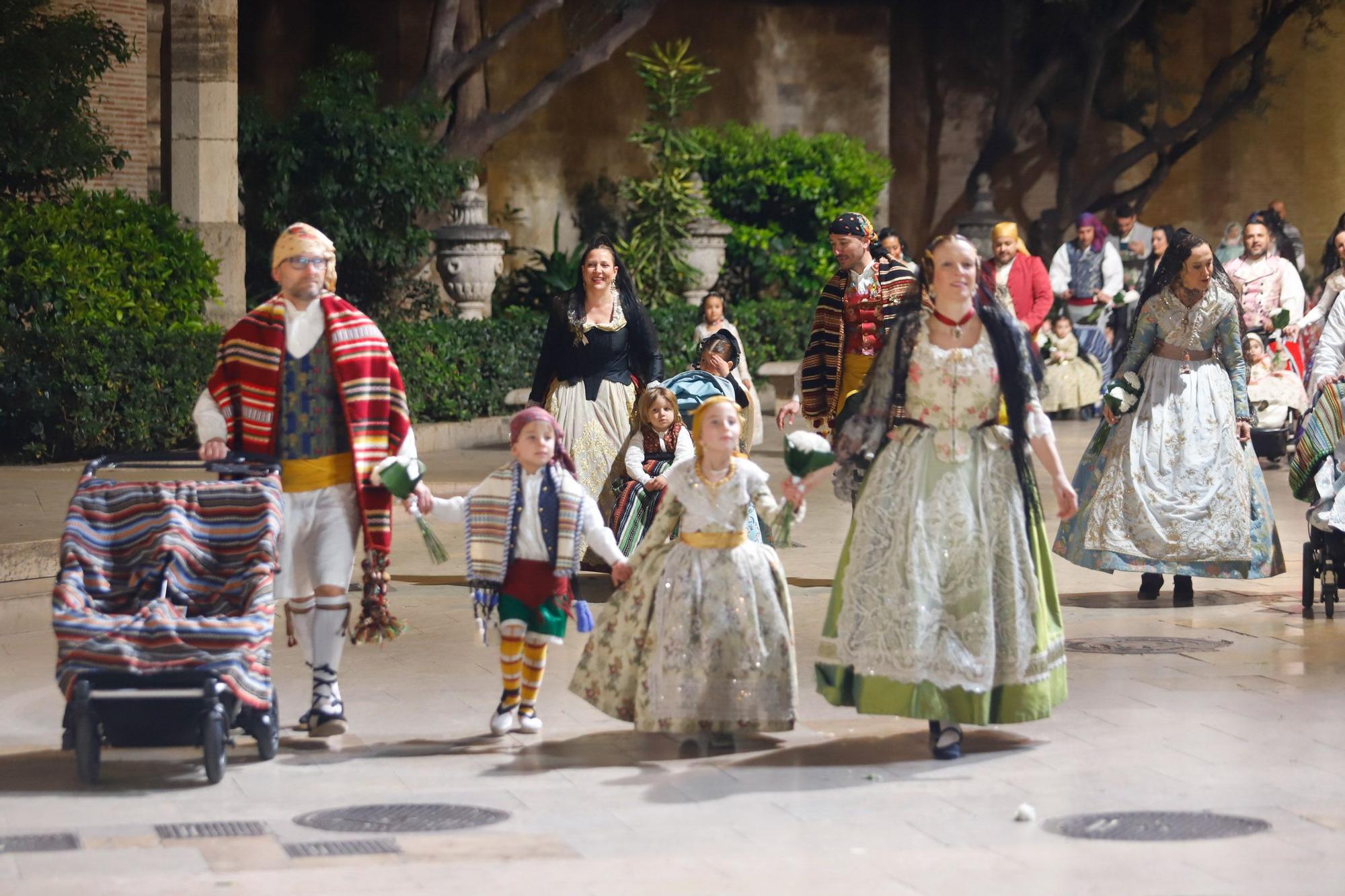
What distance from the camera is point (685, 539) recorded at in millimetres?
7445

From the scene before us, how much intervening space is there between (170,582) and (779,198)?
17.7 meters

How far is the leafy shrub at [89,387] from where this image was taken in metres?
14.3

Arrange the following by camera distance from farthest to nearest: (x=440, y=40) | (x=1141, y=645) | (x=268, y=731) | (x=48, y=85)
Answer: (x=440, y=40), (x=48, y=85), (x=1141, y=645), (x=268, y=731)

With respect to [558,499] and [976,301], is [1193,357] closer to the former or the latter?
[976,301]

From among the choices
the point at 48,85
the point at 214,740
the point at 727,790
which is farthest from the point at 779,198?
the point at 214,740

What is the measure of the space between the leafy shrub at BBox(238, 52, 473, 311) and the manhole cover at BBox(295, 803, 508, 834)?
41.8 feet

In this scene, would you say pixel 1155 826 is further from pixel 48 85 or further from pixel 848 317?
pixel 48 85

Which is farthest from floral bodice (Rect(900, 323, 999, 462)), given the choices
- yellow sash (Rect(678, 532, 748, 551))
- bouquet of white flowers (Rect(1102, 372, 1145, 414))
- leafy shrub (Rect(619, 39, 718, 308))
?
leafy shrub (Rect(619, 39, 718, 308))

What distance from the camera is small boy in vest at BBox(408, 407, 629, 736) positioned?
24.8 ft

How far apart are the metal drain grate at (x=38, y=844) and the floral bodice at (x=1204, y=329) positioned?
6072 mm

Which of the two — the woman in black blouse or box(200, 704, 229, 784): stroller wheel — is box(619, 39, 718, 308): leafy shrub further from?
box(200, 704, 229, 784): stroller wheel

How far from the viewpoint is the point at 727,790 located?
6.75 metres

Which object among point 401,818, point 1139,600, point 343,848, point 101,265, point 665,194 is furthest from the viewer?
point 665,194

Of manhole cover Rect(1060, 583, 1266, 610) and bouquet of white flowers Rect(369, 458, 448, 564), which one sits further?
manhole cover Rect(1060, 583, 1266, 610)
